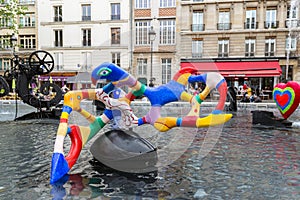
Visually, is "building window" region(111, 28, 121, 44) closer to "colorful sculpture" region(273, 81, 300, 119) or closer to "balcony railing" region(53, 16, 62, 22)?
"colorful sculpture" region(273, 81, 300, 119)

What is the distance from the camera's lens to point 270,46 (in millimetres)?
28578

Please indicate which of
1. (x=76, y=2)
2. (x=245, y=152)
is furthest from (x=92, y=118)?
(x=76, y=2)

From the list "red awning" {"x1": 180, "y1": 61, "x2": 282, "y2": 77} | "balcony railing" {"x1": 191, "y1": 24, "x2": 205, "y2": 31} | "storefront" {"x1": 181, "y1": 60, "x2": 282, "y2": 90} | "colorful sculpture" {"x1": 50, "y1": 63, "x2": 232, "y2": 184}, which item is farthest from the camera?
"balcony railing" {"x1": 191, "y1": 24, "x2": 205, "y2": 31}

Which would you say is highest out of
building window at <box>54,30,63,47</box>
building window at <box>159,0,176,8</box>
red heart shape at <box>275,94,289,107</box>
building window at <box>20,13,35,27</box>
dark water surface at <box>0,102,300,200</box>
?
building window at <box>159,0,176,8</box>

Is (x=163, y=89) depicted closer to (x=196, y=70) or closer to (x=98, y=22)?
(x=196, y=70)

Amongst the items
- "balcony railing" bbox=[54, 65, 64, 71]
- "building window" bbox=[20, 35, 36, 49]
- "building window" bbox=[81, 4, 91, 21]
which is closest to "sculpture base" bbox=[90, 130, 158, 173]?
"balcony railing" bbox=[54, 65, 64, 71]

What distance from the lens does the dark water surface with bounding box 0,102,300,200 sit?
378 centimetres

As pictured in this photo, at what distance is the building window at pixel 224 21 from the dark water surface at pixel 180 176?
2444cm

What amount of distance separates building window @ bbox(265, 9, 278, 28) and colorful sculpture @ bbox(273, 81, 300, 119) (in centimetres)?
2141

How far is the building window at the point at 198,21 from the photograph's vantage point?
30.2 m

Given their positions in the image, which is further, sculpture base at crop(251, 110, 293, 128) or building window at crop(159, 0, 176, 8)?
building window at crop(159, 0, 176, 8)

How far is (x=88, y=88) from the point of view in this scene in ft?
16.5

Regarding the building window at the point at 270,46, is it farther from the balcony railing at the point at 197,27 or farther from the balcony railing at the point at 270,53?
the balcony railing at the point at 197,27

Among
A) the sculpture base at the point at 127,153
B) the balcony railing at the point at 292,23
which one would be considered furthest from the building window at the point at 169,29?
the sculpture base at the point at 127,153
